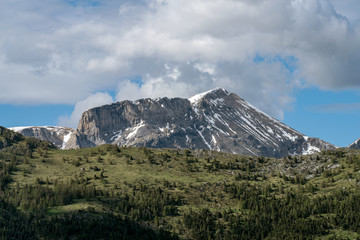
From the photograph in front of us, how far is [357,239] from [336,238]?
914cm

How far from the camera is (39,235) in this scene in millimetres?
197750

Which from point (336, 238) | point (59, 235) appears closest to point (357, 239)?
point (336, 238)

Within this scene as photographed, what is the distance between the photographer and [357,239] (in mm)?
199375

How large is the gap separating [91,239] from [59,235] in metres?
14.1

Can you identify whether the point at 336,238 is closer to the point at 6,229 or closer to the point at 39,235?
the point at 39,235

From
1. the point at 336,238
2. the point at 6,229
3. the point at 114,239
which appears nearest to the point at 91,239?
the point at 114,239

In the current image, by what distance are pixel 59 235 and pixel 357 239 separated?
131 metres

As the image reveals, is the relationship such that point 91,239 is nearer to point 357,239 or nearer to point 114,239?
point 114,239

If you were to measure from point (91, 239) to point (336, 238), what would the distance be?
→ 108m

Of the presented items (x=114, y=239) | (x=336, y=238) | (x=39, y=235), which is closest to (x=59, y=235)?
(x=39, y=235)

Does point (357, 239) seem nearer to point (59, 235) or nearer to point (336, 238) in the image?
point (336, 238)

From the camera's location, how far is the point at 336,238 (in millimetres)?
199875

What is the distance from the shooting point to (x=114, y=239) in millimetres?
198500

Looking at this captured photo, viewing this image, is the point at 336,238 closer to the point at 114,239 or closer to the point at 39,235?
the point at 114,239
